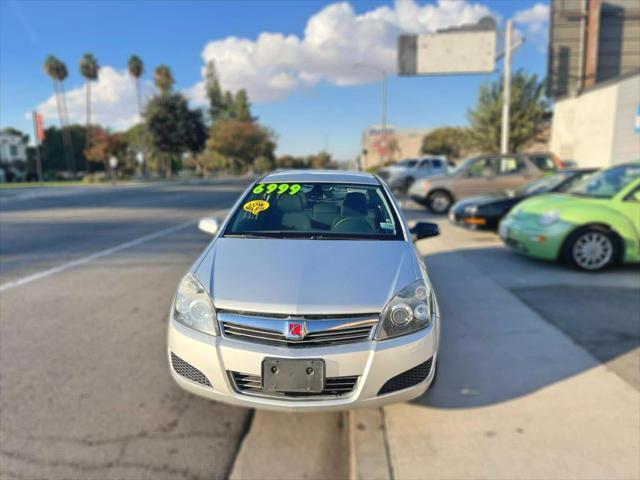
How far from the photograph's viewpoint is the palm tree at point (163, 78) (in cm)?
6131

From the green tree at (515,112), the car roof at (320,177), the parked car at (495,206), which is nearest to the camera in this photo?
the car roof at (320,177)

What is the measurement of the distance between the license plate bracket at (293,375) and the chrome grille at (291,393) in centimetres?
5

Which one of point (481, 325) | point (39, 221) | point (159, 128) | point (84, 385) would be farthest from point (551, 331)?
point (159, 128)

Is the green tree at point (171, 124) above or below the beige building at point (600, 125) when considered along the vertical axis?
above

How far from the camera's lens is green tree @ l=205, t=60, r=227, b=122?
7919cm

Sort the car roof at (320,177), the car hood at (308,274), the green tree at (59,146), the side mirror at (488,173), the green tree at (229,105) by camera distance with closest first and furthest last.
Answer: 1. the car hood at (308,274)
2. the car roof at (320,177)
3. the side mirror at (488,173)
4. the green tree at (59,146)
5. the green tree at (229,105)

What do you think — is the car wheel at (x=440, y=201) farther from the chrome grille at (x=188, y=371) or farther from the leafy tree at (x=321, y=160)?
the leafy tree at (x=321, y=160)

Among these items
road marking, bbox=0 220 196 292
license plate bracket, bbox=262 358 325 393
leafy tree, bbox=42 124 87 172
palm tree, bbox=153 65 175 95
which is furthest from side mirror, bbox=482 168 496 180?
leafy tree, bbox=42 124 87 172

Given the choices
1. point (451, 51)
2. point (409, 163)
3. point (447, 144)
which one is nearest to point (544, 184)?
point (451, 51)

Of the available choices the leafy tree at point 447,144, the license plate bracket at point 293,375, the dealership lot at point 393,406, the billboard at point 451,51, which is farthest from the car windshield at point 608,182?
the leafy tree at point 447,144

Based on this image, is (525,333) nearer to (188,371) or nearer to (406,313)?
(406,313)

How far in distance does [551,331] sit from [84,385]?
3968 millimetres

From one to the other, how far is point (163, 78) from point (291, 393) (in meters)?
67.3

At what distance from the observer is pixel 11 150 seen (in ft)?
217
